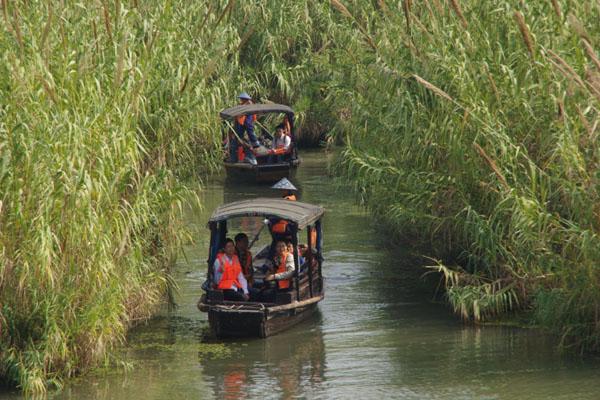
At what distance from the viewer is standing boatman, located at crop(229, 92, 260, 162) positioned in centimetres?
2864

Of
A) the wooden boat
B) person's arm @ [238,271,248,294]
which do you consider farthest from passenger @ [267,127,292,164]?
person's arm @ [238,271,248,294]

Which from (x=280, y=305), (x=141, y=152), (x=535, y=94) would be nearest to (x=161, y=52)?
(x=141, y=152)

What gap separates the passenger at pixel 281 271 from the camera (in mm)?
17000

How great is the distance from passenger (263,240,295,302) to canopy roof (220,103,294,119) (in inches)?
414

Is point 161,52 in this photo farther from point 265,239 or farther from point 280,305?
point 265,239

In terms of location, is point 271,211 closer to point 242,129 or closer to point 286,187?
point 286,187

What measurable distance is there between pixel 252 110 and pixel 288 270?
11244mm

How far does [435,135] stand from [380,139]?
5.37ft

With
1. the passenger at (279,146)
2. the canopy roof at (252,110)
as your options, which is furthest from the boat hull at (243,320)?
the passenger at (279,146)

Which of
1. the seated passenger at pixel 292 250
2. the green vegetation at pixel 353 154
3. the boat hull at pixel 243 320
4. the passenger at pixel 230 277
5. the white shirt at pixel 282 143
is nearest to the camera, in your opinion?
the green vegetation at pixel 353 154

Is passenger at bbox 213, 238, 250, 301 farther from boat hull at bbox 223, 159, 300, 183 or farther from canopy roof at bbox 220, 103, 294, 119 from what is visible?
boat hull at bbox 223, 159, 300, 183

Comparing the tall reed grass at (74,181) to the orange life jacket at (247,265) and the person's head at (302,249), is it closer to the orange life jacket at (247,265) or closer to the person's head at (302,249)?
the orange life jacket at (247,265)

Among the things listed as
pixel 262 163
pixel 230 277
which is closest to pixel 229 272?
pixel 230 277

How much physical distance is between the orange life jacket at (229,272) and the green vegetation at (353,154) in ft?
2.68
